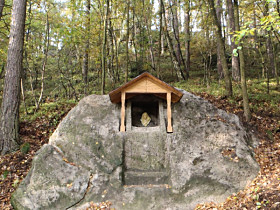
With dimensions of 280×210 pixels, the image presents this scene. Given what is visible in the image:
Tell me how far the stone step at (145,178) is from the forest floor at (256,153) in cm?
126

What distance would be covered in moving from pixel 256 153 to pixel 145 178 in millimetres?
3740

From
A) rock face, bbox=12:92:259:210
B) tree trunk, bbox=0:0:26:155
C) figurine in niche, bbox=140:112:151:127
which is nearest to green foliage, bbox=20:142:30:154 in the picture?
tree trunk, bbox=0:0:26:155

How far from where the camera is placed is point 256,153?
274 inches

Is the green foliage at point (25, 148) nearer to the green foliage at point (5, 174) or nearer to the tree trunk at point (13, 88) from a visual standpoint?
the tree trunk at point (13, 88)

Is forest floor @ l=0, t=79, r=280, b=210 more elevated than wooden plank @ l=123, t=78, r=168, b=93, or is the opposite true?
wooden plank @ l=123, t=78, r=168, b=93

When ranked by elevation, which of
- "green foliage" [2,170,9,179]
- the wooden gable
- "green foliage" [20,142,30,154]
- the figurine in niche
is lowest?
"green foliage" [2,170,9,179]

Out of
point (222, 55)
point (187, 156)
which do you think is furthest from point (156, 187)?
point (222, 55)

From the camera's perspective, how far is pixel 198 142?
689 cm

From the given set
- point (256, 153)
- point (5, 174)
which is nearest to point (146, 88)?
point (256, 153)

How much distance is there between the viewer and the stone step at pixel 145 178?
21.2 feet

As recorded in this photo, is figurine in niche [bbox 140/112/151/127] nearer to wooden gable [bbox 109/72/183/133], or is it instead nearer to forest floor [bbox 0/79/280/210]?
wooden gable [bbox 109/72/183/133]

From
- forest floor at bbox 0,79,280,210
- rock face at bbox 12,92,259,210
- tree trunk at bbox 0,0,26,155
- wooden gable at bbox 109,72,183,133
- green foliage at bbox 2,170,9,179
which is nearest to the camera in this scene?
forest floor at bbox 0,79,280,210

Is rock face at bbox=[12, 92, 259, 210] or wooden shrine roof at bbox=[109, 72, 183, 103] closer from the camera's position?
rock face at bbox=[12, 92, 259, 210]

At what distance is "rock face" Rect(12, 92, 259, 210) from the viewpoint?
5840 mm
